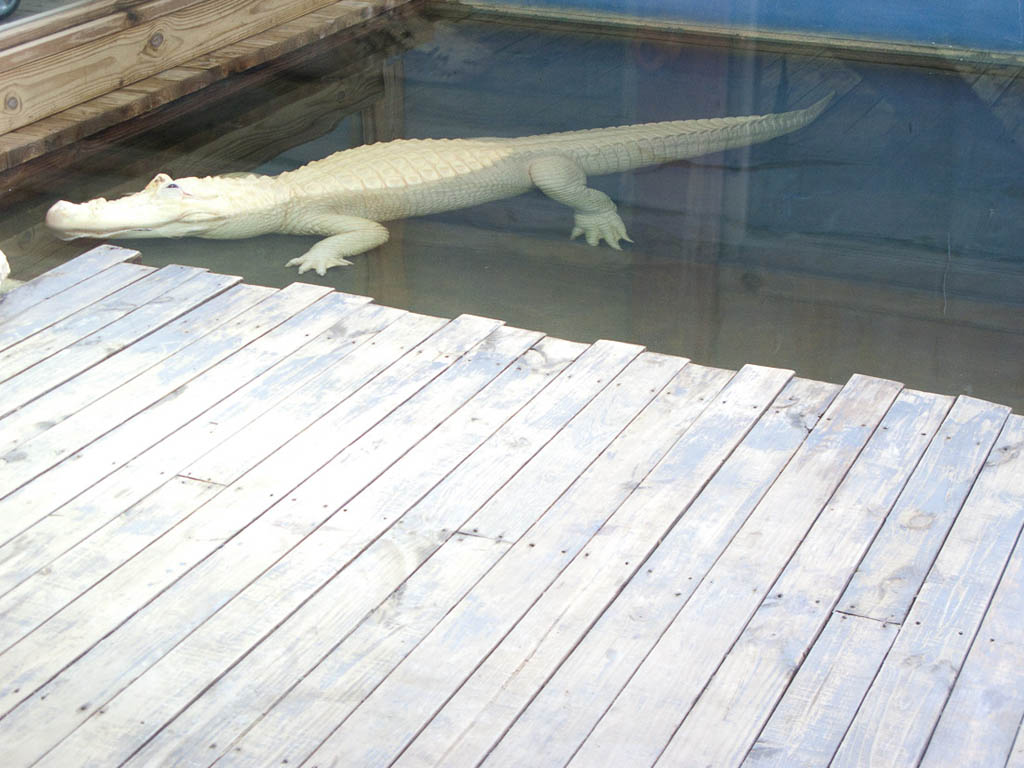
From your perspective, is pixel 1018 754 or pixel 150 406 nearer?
pixel 1018 754

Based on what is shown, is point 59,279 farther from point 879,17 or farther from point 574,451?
point 879,17

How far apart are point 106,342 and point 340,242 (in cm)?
166

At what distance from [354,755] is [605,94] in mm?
5314

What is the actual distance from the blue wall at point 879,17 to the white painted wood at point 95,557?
5898 mm

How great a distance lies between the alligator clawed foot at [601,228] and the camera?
15.8 ft

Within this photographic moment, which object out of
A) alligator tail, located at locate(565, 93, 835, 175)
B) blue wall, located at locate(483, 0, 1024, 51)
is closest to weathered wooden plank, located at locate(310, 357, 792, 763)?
alligator tail, located at locate(565, 93, 835, 175)

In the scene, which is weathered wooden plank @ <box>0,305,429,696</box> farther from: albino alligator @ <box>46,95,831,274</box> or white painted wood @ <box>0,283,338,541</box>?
albino alligator @ <box>46,95,831,274</box>

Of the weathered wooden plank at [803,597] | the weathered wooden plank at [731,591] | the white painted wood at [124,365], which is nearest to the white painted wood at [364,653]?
the weathered wooden plank at [731,591]

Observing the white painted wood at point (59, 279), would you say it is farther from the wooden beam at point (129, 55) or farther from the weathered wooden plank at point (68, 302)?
the wooden beam at point (129, 55)

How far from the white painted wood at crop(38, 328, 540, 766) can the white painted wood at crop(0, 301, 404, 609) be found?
291mm

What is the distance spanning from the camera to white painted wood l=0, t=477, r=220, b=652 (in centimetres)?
216

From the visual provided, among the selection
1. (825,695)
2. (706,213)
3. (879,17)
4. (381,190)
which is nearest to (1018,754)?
(825,695)

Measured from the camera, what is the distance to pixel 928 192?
209 inches

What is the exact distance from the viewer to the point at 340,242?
4.70 meters
